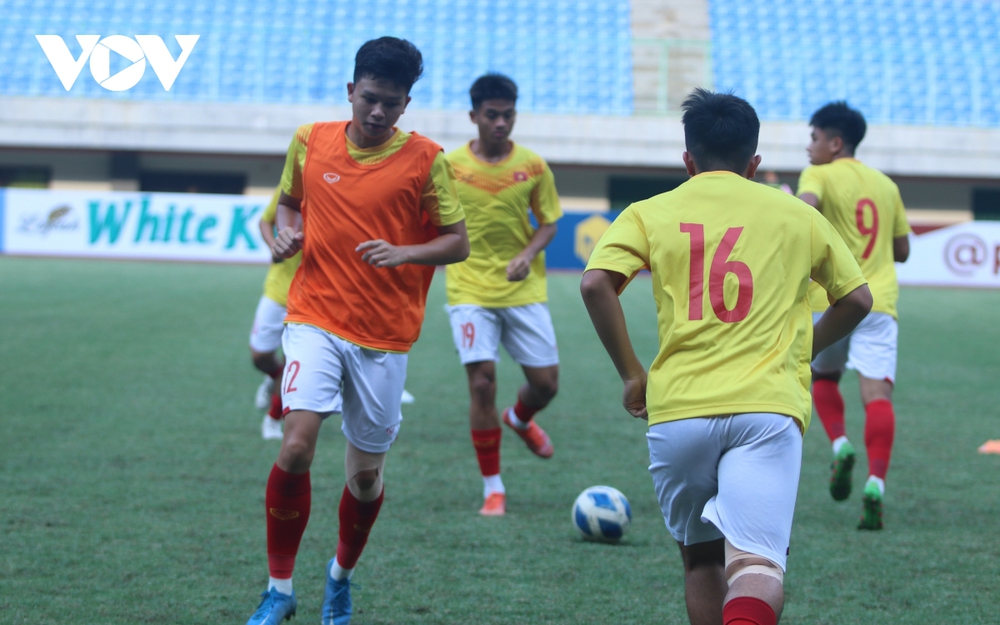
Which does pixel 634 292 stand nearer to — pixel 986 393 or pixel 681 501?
pixel 986 393

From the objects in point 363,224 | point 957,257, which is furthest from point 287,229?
point 957,257

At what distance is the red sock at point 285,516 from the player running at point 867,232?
275cm

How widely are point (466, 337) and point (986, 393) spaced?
5.82 m

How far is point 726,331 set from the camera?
2.56m

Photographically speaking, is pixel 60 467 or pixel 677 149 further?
pixel 677 149

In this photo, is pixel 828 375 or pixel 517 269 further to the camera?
pixel 828 375

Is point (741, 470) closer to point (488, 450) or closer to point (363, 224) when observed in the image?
point (363, 224)

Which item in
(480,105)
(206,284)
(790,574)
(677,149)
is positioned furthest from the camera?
(677,149)

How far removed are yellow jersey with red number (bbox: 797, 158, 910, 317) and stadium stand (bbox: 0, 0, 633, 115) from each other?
22.9 m

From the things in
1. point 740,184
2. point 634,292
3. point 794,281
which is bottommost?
point 634,292

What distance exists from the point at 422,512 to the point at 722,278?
282cm

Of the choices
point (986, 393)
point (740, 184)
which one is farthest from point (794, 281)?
point (986, 393)

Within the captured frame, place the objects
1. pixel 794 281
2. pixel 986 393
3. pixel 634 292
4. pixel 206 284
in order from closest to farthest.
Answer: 1. pixel 794 281
2. pixel 986 393
3. pixel 206 284
4. pixel 634 292

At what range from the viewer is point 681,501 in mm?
2680
